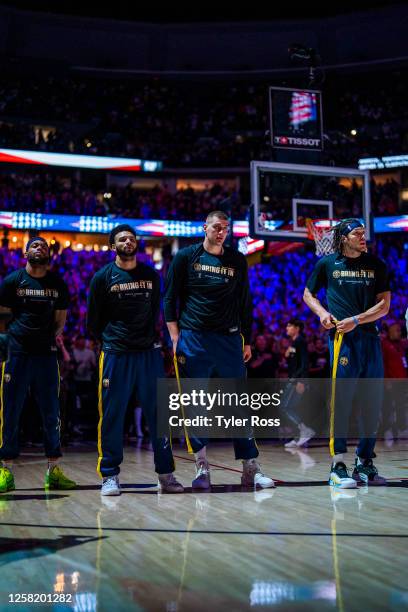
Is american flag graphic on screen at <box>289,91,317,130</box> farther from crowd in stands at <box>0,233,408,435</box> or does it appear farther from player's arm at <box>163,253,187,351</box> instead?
player's arm at <box>163,253,187,351</box>

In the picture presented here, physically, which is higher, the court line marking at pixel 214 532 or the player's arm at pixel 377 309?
the player's arm at pixel 377 309

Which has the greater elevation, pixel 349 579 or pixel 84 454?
pixel 349 579

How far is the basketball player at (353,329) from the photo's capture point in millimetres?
5305

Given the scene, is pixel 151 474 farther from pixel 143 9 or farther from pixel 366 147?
pixel 143 9

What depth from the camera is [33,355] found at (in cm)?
549

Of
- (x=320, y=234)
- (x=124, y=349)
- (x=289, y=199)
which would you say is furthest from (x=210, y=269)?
(x=289, y=199)

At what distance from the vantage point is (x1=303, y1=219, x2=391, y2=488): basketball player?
5305 millimetres

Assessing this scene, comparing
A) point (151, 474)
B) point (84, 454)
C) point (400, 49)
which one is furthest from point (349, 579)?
point (400, 49)

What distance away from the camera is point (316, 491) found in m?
5.08

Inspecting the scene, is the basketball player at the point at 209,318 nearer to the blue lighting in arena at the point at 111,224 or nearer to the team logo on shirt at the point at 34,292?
the team logo on shirt at the point at 34,292

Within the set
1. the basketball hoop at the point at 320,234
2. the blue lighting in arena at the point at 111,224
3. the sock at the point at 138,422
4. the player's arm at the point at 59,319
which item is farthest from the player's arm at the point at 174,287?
the blue lighting in arena at the point at 111,224

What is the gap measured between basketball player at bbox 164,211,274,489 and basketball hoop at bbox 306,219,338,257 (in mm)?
7506

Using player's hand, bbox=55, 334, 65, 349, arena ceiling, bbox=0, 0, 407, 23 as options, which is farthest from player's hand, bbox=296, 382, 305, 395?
arena ceiling, bbox=0, 0, 407, 23

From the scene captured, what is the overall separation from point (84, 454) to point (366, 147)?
936 inches
